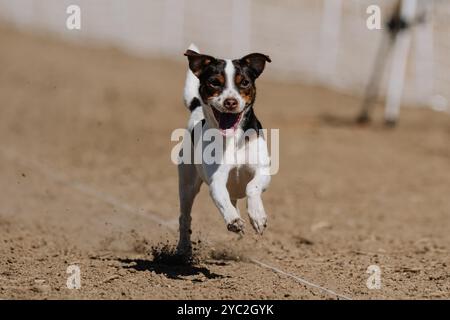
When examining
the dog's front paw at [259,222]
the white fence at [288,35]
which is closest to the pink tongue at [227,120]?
the dog's front paw at [259,222]

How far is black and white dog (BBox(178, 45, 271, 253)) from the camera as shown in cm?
634

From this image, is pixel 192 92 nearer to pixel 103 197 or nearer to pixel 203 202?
A: pixel 203 202

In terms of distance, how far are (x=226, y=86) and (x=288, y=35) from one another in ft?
58.8

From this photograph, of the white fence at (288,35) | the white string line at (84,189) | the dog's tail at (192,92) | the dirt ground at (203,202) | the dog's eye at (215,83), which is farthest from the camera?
the white fence at (288,35)

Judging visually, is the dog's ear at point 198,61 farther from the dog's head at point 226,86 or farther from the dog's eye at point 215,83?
the dog's eye at point 215,83

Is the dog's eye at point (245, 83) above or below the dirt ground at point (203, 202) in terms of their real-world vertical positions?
above

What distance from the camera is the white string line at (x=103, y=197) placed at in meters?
6.82

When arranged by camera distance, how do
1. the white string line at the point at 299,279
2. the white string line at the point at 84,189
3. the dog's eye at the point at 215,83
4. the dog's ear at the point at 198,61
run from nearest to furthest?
1. the white string line at the point at 299,279
2. the dog's eye at the point at 215,83
3. the dog's ear at the point at 198,61
4. the white string line at the point at 84,189

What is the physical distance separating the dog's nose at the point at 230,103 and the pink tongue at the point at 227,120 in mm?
242

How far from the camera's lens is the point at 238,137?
658cm

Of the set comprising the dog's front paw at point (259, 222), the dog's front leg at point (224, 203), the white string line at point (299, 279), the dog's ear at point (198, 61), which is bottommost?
the white string line at point (299, 279)

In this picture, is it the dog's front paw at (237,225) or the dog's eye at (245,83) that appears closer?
the dog's front paw at (237,225)
